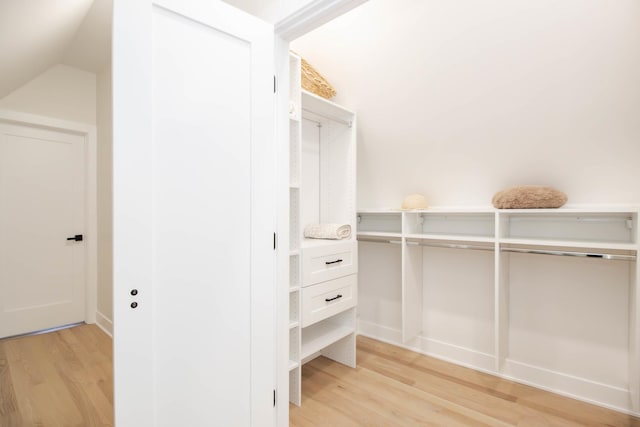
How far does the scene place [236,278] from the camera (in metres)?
1.50

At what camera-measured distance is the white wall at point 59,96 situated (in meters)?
3.14

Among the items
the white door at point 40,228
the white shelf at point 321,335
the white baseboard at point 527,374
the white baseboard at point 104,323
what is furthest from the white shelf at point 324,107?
the white baseboard at point 104,323

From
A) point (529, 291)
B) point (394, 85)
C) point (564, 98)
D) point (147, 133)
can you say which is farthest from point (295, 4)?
point (529, 291)

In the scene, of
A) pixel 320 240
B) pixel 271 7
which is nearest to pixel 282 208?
pixel 320 240

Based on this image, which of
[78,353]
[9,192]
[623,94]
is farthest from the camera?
[9,192]

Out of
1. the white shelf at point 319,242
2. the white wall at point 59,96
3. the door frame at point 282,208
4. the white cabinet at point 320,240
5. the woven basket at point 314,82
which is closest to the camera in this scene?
the door frame at point 282,208

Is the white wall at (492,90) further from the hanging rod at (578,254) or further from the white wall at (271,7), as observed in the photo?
the white wall at (271,7)

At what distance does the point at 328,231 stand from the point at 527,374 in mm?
1758

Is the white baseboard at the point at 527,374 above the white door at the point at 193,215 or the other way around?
the other way around

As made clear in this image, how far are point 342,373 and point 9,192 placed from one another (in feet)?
11.6

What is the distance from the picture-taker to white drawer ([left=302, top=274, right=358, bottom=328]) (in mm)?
2131

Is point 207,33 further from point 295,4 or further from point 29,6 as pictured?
point 29,6

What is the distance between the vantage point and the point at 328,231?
8.20ft

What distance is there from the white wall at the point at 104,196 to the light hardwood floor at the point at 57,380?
344 millimetres
